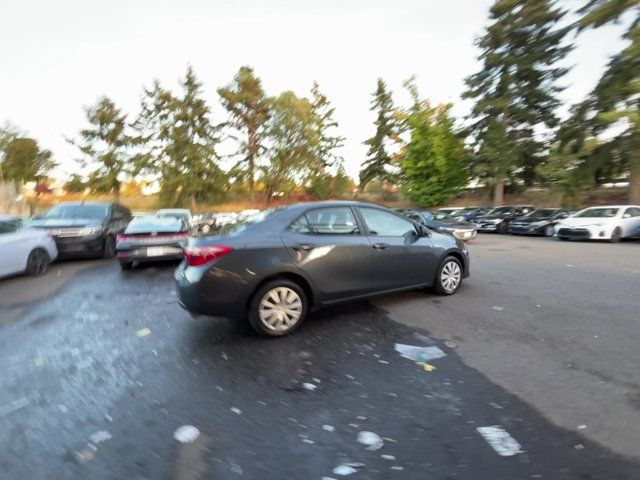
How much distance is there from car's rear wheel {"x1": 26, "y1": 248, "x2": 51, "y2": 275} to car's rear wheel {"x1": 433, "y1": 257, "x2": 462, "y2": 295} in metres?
8.20

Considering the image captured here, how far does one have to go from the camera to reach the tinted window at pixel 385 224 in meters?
5.00

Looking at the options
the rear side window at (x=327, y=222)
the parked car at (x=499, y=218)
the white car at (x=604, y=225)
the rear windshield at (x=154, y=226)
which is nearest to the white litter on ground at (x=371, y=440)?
the rear side window at (x=327, y=222)

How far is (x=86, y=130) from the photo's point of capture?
145 ft

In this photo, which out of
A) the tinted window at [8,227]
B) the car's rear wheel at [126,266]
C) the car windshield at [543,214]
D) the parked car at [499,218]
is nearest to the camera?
the tinted window at [8,227]

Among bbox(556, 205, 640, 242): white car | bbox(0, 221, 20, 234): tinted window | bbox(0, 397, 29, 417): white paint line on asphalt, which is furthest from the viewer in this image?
bbox(556, 205, 640, 242): white car

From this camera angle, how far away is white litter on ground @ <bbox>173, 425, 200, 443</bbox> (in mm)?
2455

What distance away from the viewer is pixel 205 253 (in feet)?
13.2

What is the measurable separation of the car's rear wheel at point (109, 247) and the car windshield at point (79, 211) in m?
0.62

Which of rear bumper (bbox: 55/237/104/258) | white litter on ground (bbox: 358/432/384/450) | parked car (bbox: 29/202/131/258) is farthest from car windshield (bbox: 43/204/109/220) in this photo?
white litter on ground (bbox: 358/432/384/450)

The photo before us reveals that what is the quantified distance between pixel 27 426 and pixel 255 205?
46.8 metres

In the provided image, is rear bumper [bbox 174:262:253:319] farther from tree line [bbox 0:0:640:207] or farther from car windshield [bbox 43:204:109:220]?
tree line [bbox 0:0:640:207]

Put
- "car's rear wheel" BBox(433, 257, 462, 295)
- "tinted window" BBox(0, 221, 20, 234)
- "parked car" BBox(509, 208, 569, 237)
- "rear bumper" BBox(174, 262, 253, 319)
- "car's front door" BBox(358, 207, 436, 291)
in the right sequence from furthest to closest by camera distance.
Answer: "parked car" BBox(509, 208, 569, 237)
"tinted window" BBox(0, 221, 20, 234)
"car's rear wheel" BBox(433, 257, 462, 295)
"car's front door" BBox(358, 207, 436, 291)
"rear bumper" BBox(174, 262, 253, 319)

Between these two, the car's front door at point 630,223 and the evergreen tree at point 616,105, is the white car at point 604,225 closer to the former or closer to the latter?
the car's front door at point 630,223

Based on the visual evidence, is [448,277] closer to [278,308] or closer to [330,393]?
[278,308]
